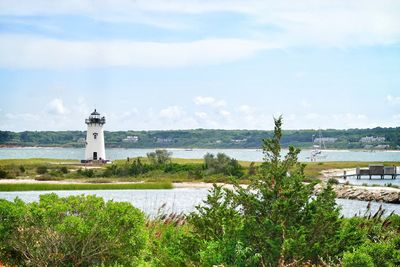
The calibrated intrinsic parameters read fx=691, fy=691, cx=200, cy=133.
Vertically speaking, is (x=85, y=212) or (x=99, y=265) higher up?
(x=85, y=212)

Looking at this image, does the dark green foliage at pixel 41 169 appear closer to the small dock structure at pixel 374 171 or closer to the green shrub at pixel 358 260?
the small dock structure at pixel 374 171

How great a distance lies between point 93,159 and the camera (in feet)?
299

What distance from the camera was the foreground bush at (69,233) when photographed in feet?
35.1

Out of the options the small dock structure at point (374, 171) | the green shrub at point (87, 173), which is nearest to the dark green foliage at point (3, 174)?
the green shrub at point (87, 173)

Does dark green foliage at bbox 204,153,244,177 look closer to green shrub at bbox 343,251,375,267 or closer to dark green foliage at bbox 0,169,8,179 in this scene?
dark green foliage at bbox 0,169,8,179

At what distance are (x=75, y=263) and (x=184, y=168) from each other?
63750 millimetres

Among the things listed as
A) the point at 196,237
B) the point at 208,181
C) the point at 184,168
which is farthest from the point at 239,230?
the point at 184,168

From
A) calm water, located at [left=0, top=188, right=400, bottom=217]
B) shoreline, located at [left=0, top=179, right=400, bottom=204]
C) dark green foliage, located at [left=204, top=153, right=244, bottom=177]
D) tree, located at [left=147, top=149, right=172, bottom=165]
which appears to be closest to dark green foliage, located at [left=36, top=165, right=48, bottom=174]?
shoreline, located at [left=0, top=179, right=400, bottom=204]

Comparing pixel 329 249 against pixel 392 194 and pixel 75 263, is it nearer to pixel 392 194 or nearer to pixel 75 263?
pixel 75 263

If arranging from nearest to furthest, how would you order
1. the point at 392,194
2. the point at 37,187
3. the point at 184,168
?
the point at 392,194
the point at 37,187
the point at 184,168

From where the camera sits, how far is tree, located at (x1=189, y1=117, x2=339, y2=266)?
8.63 metres

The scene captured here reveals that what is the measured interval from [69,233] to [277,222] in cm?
354

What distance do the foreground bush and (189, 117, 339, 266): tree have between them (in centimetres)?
210

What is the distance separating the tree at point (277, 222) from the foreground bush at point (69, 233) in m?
2.10
